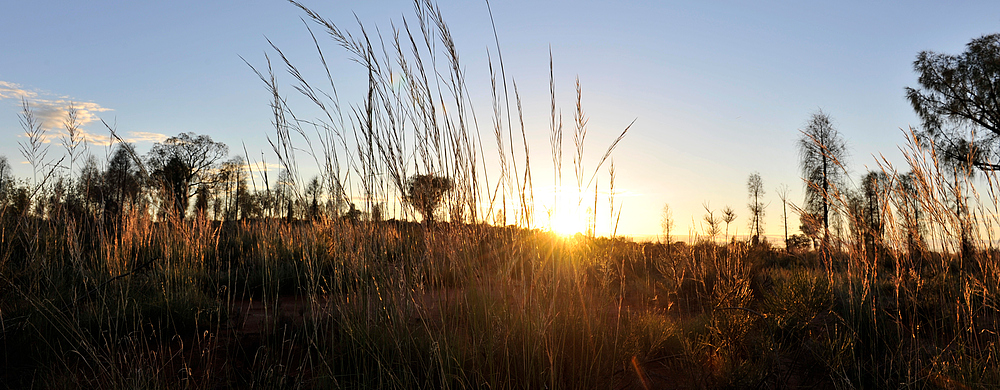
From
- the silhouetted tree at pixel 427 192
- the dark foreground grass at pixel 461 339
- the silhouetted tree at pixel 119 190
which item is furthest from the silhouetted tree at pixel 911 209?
the silhouetted tree at pixel 119 190

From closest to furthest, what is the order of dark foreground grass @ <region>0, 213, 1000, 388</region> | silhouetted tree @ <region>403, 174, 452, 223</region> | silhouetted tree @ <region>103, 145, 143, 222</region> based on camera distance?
dark foreground grass @ <region>0, 213, 1000, 388</region>, silhouetted tree @ <region>403, 174, 452, 223</region>, silhouetted tree @ <region>103, 145, 143, 222</region>

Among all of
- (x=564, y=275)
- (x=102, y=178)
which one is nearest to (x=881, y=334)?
(x=564, y=275)

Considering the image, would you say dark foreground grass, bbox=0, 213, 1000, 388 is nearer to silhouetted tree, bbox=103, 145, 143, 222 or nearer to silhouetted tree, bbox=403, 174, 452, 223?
silhouetted tree, bbox=403, 174, 452, 223

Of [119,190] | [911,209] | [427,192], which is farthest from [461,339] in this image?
[119,190]

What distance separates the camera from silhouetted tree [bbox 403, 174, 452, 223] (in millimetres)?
2211

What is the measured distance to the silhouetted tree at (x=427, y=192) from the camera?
7.25 ft

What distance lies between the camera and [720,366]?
2393mm

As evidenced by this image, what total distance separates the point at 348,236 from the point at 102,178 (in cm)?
360

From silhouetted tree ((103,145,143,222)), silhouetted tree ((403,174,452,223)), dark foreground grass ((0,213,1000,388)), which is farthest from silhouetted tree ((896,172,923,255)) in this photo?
silhouetted tree ((103,145,143,222))

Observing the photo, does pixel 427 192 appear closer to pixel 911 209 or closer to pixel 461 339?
pixel 461 339

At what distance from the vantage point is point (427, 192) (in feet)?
7.32

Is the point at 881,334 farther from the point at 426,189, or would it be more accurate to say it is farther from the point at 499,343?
the point at 426,189

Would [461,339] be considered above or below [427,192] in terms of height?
below

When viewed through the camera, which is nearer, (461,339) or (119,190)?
(461,339)
